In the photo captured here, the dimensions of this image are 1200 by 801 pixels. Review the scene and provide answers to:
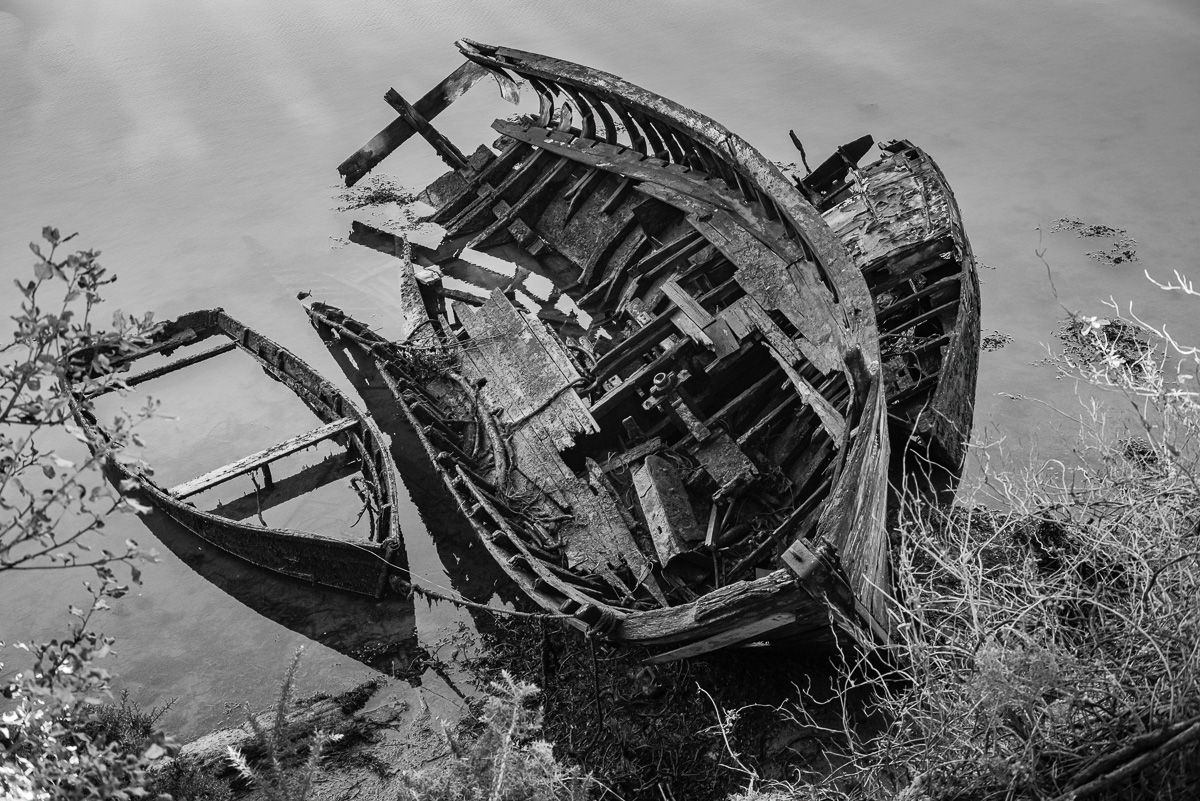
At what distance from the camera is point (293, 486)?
10.4 m

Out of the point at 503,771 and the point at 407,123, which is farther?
the point at 407,123

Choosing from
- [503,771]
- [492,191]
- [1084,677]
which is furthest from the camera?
[492,191]

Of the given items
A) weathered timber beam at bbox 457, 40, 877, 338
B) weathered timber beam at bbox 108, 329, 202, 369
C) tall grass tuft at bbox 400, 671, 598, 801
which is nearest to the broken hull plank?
weathered timber beam at bbox 457, 40, 877, 338

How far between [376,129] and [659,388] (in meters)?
10.2

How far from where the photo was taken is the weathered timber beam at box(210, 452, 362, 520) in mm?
10258

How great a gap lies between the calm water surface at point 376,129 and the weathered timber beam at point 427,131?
1516 millimetres

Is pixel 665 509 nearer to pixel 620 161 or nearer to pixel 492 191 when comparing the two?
pixel 620 161

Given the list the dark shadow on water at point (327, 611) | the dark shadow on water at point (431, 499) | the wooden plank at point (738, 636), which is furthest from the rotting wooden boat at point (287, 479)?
the wooden plank at point (738, 636)

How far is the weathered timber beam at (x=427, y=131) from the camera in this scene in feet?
45.4

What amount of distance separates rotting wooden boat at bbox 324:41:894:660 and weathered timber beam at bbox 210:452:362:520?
114cm

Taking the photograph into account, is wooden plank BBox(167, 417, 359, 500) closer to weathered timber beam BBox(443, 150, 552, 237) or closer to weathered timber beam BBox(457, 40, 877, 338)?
weathered timber beam BBox(443, 150, 552, 237)

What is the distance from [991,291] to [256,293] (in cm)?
922

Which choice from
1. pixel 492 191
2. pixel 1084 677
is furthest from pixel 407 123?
pixel 1084 677

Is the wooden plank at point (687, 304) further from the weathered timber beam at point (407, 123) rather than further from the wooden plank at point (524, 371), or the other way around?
the weathered timber beam at point (407, 123)
